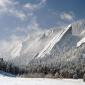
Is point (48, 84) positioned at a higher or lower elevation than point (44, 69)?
lower

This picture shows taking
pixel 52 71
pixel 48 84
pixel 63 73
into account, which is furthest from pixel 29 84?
pixel 52 71

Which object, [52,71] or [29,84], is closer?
[29,84]

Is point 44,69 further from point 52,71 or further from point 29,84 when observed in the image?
point 29,84

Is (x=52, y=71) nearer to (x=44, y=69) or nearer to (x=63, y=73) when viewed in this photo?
(x=44, y=69)

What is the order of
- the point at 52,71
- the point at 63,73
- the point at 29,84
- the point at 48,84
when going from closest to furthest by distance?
the point at 48,84 → the point at 29,84 → the point at 63,73 → the point at 52,71

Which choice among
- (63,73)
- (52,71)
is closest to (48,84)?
(63,73)

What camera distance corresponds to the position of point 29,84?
6881 centimetres

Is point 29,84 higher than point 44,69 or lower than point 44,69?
lower

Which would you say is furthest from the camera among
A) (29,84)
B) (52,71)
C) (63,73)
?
(52,71)

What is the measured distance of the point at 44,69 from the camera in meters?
195

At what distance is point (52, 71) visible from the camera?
185 meters

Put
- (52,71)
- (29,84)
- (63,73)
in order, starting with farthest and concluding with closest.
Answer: (52,71) → (63,73) → (29,84)

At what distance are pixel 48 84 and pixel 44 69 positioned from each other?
132 metres

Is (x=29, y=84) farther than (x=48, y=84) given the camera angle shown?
Yes
